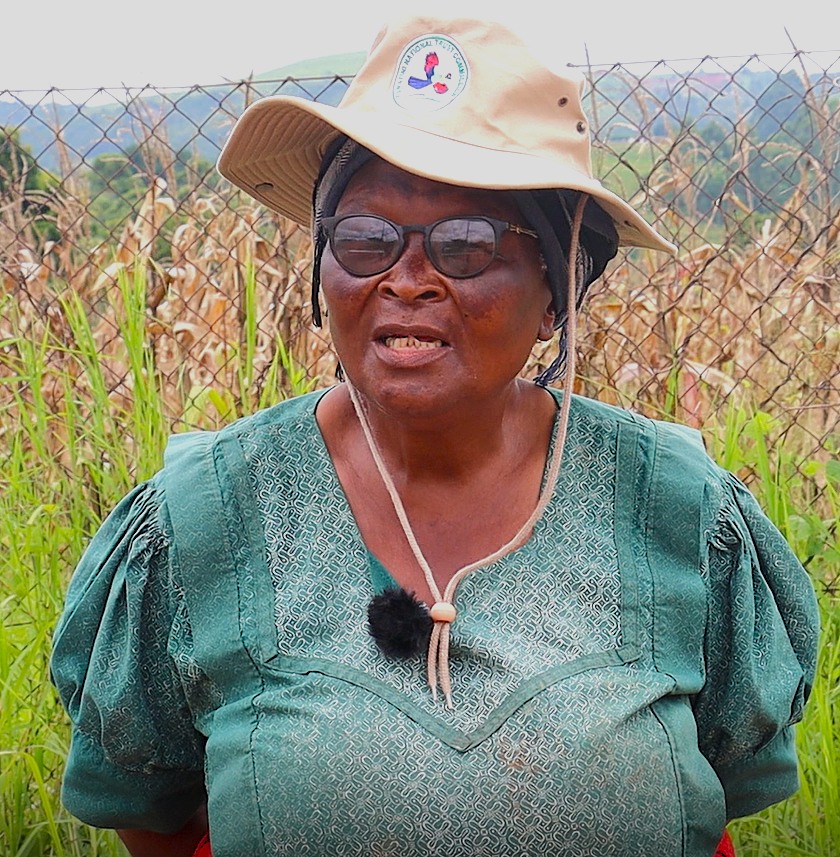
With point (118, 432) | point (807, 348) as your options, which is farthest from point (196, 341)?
point (807, 348)

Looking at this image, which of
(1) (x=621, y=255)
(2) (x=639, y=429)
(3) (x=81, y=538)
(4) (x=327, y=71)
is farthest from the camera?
(4) (x=327, y=71)

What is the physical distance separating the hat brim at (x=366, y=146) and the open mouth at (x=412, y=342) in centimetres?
21

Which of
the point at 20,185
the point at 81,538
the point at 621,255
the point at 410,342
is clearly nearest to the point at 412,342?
the point at 410,342

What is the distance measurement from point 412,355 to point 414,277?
4.0 inches

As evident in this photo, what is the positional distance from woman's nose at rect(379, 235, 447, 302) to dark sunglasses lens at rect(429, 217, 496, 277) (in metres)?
0.02

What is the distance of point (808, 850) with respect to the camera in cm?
262

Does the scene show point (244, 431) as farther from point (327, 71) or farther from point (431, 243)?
point (327, 71)

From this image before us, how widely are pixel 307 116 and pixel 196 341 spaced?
2233mm

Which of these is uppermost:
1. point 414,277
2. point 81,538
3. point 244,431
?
point 414,277

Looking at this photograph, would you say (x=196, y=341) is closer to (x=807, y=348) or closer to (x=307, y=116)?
(x=807, y=348)

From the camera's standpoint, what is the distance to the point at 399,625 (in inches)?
70.0

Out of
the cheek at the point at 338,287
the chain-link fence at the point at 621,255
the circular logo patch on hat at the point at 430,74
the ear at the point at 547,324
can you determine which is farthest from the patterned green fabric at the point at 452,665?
the chain-link fence at the point at 621,255

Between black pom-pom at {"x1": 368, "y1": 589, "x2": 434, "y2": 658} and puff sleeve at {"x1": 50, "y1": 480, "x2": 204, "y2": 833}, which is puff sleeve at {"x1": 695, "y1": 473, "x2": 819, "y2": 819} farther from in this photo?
puff sleeve at {"x1": 50, "y1": 480, "x2": 204, "y2": 833}

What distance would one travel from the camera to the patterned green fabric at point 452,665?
174cm
